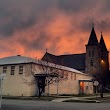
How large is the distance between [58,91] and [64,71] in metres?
5.28

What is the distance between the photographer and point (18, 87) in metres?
46.6

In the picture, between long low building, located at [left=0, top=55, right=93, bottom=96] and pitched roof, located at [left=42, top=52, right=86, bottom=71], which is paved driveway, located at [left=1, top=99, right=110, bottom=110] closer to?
long low building, located at [left=0, top=55, right=93, bottom=96]

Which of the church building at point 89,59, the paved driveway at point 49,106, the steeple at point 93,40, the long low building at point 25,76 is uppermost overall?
the steeple at point 93,40

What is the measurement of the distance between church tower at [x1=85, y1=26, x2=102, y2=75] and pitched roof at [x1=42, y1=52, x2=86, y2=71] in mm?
3349

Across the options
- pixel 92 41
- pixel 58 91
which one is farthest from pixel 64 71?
pixel 92 41

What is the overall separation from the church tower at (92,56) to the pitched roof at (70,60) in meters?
3.35

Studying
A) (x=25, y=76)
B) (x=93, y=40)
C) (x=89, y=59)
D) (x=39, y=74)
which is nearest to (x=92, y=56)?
(x=89, y=59)

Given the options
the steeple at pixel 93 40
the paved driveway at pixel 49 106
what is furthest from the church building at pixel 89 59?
the paved driveway at pixel 49 106

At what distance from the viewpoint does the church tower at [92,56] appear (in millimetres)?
98875

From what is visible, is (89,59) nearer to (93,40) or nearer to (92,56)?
(92,56)

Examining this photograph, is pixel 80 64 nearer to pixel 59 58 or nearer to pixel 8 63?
pixel 59 58

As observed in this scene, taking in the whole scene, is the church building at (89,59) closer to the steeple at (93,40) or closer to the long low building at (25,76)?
the steeple at (93,40)

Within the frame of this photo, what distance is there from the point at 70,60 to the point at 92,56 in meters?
11.2

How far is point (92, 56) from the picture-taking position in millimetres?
100000
